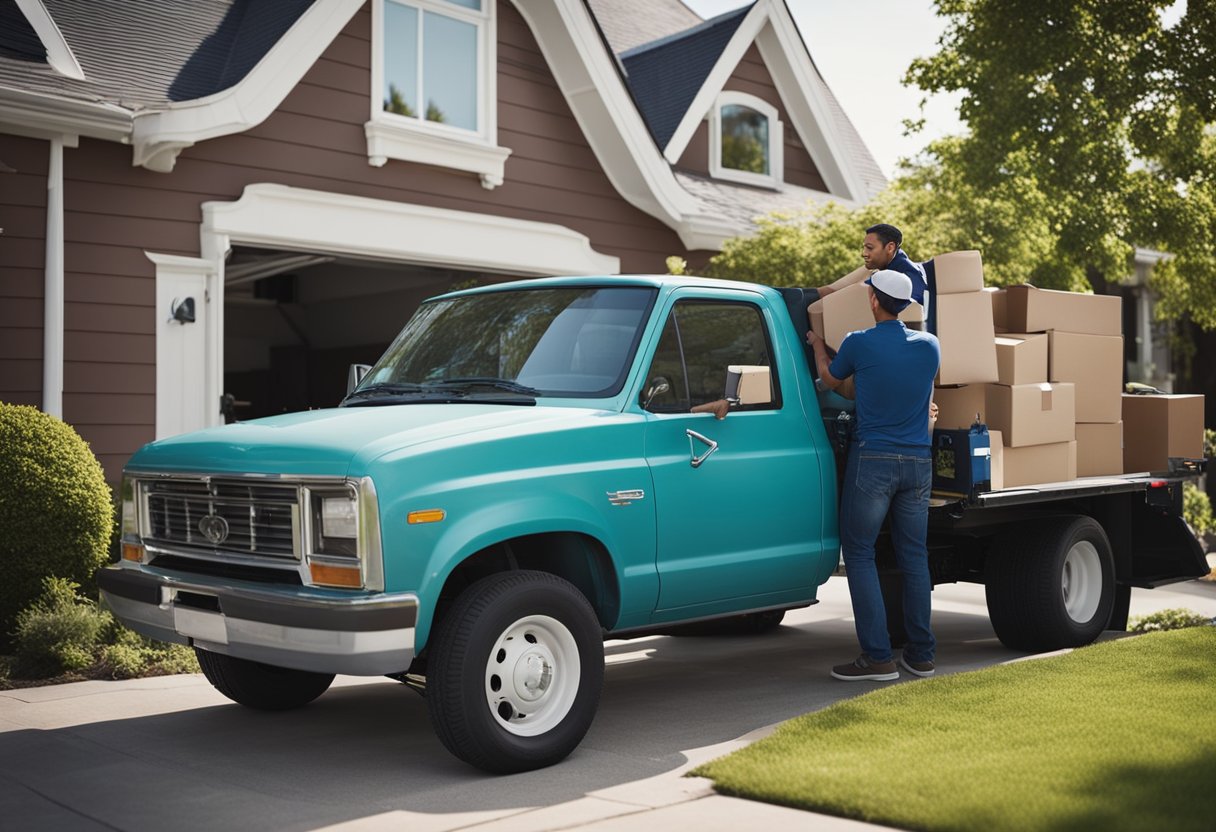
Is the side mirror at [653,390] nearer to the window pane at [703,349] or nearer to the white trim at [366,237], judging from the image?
the window pane at [703,349]

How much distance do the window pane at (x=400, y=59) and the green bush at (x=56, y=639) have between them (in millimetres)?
6263

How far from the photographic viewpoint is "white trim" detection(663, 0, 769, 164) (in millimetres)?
15961

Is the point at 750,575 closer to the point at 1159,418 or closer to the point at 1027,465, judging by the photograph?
the point at 1027,465

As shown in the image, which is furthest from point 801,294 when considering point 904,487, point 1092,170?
point 1092,170

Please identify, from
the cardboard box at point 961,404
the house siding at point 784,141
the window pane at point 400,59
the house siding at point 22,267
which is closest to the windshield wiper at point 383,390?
the cardboard box at point 961,404

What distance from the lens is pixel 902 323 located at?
22.7 ft

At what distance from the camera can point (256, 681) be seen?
6809 millimetres

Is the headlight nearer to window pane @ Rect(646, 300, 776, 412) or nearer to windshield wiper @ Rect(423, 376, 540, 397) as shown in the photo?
windshield wiper @ Rect(423, 376, 540, 397)

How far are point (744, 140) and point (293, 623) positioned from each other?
517 inches

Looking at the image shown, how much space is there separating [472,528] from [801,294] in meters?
2.74

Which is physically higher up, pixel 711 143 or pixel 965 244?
pixel 711 143

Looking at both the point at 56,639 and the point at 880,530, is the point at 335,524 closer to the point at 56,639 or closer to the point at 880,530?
the point at 880,530

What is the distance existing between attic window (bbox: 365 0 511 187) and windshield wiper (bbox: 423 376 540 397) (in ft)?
20.8

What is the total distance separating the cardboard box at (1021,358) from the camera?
7.62 metres
